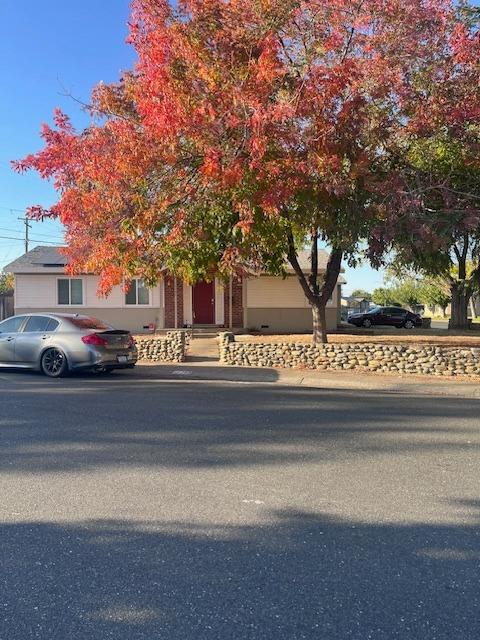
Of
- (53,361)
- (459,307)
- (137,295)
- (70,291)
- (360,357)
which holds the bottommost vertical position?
(360,357)

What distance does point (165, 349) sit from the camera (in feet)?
54.4

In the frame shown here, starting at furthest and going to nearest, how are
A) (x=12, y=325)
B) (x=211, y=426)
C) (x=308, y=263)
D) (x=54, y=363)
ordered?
1. (x=308, y=263)
2. (x=12, y=325)
3. (x=54, y=363)
4. (x=211, y=426)

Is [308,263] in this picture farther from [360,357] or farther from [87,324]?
[87,324]

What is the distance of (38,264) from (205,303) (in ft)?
23.8

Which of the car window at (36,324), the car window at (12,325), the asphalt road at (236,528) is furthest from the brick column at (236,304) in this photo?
the asphalt road at (236,528)

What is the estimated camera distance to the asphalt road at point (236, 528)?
3.19 m

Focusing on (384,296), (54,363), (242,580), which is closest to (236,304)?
(54,363)

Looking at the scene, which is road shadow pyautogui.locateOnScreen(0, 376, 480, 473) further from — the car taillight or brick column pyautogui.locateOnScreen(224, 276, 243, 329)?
brick column pyautogui.locateOnScreen(224, 276, 243, 329)

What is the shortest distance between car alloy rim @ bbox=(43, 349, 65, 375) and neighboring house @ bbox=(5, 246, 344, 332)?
11842mm

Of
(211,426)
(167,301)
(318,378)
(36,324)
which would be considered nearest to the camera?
(211,426)

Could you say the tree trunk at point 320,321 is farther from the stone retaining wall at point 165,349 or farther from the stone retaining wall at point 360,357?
the stone retaining wall at point 165,349

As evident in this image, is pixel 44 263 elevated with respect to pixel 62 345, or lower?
elevated

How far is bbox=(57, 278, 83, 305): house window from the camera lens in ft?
82.3

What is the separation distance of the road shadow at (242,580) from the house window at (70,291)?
2154cm
